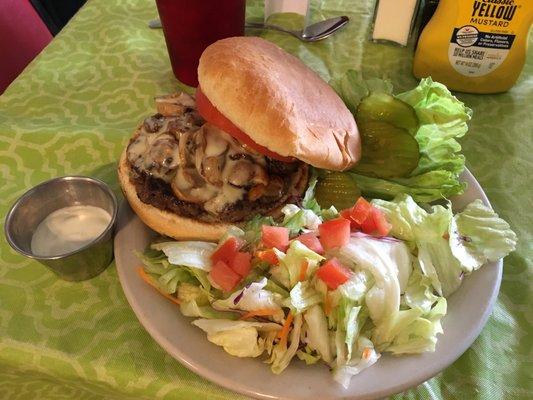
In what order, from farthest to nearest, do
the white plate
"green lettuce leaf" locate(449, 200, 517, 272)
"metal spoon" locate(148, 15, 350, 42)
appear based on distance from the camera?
"metal spoon" locate(148, 15, 350, 42) → "green lettuce leaf" locate(449, 200, 517, 272) → the white plate

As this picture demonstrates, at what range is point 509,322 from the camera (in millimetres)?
1247

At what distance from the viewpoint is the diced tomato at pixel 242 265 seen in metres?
1.13

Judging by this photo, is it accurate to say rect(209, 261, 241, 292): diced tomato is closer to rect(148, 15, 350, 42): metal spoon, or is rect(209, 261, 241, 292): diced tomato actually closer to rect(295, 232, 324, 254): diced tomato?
rect(295, 232, 324, 254): diced tomato

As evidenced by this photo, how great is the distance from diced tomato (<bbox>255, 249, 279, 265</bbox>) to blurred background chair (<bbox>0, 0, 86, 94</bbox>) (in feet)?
6.47

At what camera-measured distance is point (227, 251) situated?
1170mm

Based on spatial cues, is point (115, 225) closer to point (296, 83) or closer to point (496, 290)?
point (296, 83)

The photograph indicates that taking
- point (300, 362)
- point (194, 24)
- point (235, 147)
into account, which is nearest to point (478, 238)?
point (300, 362)

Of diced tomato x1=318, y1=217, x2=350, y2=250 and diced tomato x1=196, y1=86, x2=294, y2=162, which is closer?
diced tomato x1=318, y1=217, x2=350, y2=250

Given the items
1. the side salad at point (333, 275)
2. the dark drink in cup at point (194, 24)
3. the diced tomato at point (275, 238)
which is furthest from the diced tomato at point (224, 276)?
the dark drink in cup at point (194, 24)

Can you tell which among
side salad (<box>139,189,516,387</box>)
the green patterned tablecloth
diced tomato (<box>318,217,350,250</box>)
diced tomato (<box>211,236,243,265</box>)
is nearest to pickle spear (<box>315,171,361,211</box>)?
side salad (<box>139,189,516,387</box>)

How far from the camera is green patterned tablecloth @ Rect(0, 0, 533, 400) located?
1123 mm

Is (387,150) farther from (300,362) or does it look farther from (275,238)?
(300,362)

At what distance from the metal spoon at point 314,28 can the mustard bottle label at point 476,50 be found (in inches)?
25.0

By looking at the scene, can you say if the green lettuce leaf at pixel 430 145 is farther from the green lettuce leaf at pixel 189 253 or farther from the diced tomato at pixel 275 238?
the green lettuce leaf at pixel 189 253
